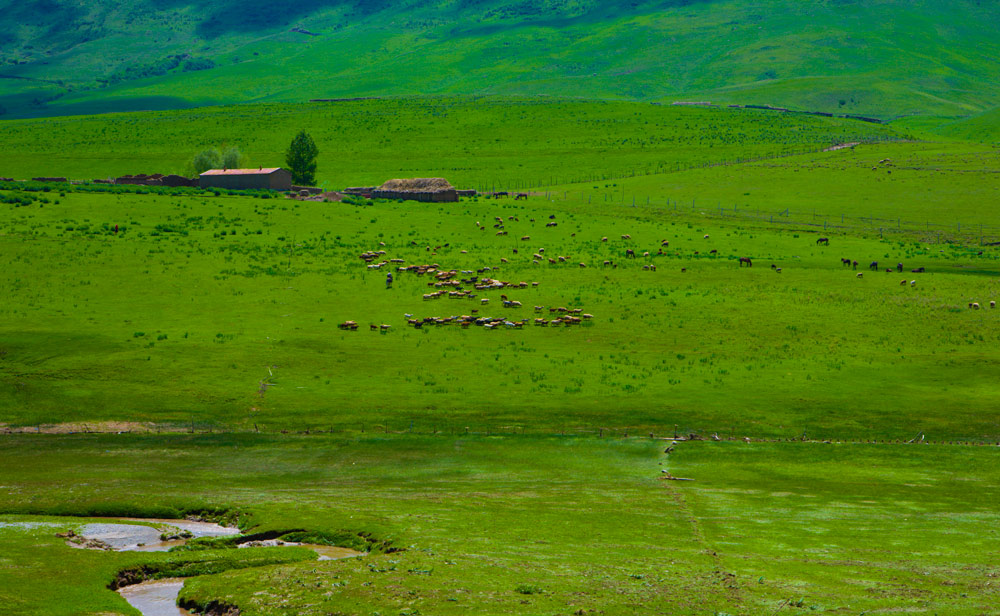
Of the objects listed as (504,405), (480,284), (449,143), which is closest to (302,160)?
(449,143)

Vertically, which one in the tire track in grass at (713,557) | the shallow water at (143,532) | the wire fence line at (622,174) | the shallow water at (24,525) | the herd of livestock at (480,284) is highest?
the wire fence line at (622,174)

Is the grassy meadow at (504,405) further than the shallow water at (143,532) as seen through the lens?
No

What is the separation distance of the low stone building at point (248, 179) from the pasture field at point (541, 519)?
2823 inches

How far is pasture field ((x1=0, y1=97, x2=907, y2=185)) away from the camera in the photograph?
15025cm

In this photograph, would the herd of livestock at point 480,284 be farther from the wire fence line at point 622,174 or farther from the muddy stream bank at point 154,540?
the wire fence line at point 622,174

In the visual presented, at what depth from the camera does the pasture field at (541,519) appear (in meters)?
28.5

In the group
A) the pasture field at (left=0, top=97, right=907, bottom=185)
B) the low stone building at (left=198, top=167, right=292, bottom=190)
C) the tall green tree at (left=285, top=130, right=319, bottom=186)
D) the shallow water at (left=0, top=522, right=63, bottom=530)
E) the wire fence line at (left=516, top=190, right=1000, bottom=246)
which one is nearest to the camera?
the shallow water at (left=0, top=522, right=63, bottom=530)

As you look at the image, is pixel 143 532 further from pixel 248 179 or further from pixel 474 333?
pixel 248 179

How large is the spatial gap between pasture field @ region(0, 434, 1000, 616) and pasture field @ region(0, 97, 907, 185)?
9321cm

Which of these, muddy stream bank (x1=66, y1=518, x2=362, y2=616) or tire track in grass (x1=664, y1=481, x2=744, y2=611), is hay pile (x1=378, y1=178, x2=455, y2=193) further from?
muddy stream bank (x1=66, y1=518, x2=362, y2=616)

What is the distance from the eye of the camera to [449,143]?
570 feet

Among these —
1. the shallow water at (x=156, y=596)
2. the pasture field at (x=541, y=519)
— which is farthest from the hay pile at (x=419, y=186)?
the shallow water at (x=156, y=596)

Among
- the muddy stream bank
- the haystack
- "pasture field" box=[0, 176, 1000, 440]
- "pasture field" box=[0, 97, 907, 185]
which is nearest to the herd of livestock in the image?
"pasture field" box=[0, 176, 1000, 440]

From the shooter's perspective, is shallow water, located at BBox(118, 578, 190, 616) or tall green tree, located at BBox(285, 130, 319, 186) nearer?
shallow water, located at BBox(118, 578, 190, 616)
